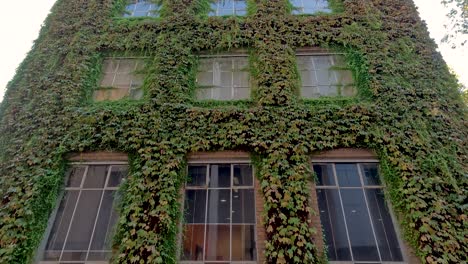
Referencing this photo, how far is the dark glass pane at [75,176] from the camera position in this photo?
25.6 feet

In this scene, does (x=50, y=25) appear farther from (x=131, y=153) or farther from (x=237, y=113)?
(x=237, y=113)

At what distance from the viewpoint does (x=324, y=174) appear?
770 centimetres

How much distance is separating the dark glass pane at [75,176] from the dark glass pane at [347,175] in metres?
6.13

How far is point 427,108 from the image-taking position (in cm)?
838

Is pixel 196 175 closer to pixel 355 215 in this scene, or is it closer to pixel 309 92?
pixel 355 215

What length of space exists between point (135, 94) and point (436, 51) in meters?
8.98

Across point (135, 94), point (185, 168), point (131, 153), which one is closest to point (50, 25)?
point (135, 94)

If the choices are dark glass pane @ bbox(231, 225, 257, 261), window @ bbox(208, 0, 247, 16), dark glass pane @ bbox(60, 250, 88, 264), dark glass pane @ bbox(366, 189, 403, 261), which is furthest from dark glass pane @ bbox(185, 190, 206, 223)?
window @ bbox(208, 0, 247, 16)

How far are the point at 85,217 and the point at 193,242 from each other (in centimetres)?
252

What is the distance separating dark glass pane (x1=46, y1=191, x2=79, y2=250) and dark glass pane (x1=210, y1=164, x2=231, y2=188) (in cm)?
319

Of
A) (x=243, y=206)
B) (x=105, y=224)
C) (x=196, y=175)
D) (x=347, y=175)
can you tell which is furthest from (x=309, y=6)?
(x=105, y=224)

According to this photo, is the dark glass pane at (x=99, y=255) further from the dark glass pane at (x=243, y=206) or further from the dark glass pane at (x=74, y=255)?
the dark glass pane at (x=243, y=206)

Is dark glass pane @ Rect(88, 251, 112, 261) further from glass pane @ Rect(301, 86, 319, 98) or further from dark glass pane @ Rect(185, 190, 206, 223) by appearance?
glass pane @ Rect(301, 86, 319, 98)

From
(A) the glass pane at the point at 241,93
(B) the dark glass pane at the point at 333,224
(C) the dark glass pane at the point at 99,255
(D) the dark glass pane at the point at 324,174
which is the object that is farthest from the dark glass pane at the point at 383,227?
(C) the dark glass pane at the point at 99,255
